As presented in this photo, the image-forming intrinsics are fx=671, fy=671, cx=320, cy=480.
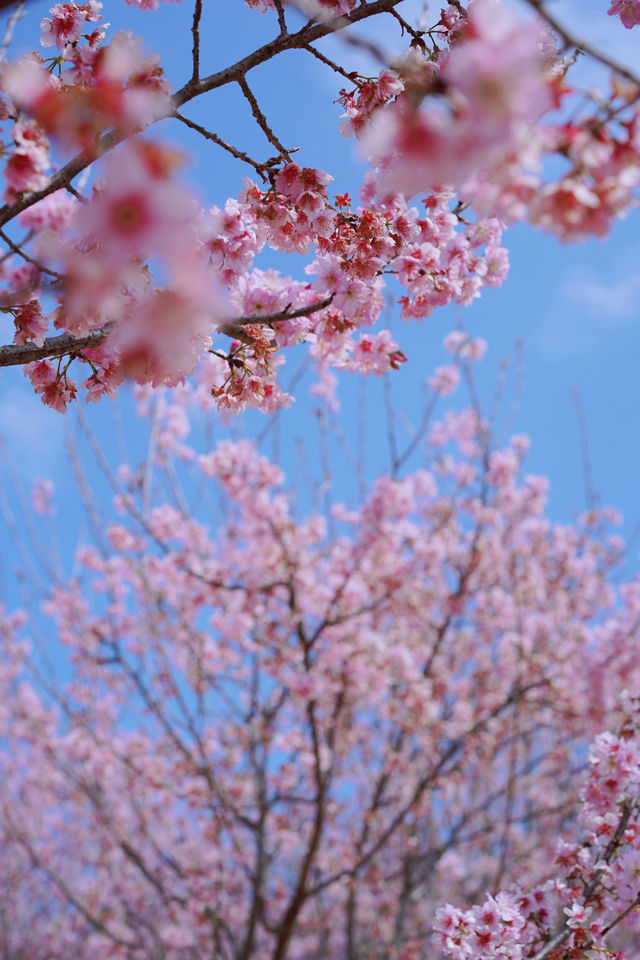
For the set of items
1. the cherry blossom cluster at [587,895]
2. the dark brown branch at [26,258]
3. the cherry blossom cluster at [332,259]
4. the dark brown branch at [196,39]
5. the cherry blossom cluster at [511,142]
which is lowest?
the cherry blossom cluster at [587,895]

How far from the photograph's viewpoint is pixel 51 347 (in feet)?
7.95

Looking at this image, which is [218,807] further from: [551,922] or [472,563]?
[551,922]

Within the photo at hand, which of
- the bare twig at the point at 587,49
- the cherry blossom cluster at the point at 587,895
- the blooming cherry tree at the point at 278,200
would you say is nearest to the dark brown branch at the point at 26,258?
the blooming cherry tree at the point at 278,200

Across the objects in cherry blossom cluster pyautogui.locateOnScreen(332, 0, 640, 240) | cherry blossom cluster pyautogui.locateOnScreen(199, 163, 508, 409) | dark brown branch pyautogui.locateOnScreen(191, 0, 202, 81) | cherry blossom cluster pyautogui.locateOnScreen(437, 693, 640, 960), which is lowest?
cherry blossom cluster pyautogui.locateOnScreen(437, 693, 640, 960)

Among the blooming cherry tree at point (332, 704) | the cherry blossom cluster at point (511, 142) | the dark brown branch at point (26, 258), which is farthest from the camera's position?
the blooming cherry tree at point (332, 704)

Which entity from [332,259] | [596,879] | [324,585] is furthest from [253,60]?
[324,585]

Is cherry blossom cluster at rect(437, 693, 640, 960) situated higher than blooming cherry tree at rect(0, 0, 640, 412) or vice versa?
blooming cherry tree at rect(0, 0, 640, 412)

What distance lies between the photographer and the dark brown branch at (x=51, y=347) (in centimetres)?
240

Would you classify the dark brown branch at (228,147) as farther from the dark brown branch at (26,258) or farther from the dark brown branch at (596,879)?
the dark brown branch at (596,879)

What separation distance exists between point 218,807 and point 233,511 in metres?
3.32

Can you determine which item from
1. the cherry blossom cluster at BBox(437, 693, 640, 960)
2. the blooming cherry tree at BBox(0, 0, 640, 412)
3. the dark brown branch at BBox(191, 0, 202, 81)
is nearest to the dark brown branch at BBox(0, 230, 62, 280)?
the blooming cherry tree at BBox(0, 0, 640, 412)

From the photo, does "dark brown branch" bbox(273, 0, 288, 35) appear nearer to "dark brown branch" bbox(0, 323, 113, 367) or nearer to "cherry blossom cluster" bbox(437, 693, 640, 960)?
"dark brown branch" bbox(0, 323, 113, 367)

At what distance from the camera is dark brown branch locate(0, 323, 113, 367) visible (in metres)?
2.40

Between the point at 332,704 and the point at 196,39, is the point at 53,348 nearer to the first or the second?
the point at 196,39
